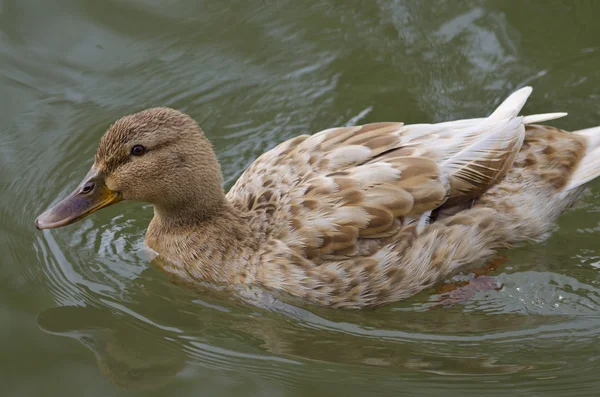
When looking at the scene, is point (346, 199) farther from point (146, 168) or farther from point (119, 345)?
point (119, 345)

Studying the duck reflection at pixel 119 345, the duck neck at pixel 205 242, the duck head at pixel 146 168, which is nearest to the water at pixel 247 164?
the duck reflection at pixel 119 345

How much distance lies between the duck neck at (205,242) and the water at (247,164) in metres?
0.16

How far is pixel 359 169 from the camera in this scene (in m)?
6.17

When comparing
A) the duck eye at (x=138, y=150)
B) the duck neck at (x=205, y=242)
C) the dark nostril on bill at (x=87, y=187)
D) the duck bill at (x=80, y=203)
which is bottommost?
the duck neck at (x=205, y=242)

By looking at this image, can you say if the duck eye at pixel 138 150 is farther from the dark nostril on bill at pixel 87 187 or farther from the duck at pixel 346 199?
the dark nostril on bill at pixel 87 187

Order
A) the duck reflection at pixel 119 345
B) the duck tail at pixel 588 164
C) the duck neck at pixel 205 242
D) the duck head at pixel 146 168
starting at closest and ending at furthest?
the duck reflection at pixel 119 345 < the duck head at pixel 146 168 < the duck neck at pixel 205 242 < the duck tail at pixel 588 164

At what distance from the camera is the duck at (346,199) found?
604 cm

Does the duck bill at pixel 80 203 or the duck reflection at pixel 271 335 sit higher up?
the duck bill at pixel 80 203

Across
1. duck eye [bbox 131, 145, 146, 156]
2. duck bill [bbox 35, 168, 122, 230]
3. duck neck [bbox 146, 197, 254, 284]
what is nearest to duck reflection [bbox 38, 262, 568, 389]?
duck neck [bbox 146, 197, 254, 284]

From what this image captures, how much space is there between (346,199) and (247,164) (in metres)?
1.79

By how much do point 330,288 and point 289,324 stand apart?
14.3 inches

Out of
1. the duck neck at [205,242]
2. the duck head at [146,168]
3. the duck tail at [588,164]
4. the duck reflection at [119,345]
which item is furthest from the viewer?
the duck tail at [588,164]

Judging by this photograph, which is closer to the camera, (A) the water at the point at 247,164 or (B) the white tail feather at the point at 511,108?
(A) the water at the point at 247,164

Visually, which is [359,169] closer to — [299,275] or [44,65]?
[299,275]
